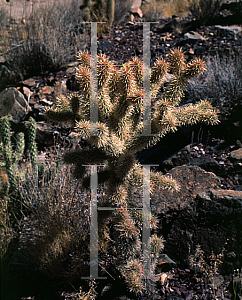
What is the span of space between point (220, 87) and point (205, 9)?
335 cm

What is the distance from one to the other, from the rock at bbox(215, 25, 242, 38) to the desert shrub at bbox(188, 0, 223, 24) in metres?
0.82

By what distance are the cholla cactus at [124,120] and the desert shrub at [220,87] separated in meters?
1.98

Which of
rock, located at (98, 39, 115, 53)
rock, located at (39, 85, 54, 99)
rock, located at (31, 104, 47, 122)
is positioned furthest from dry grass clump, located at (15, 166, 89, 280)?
rock, located at (98, 39, 115, 53)

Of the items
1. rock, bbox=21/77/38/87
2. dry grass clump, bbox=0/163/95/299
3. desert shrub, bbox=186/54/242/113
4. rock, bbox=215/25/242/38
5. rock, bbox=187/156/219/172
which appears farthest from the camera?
rock, bbox=215/25/242/38

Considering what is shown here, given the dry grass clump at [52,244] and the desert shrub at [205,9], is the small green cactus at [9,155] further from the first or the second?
the desert shrub at [205,9]

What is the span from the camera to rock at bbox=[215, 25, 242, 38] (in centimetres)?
594

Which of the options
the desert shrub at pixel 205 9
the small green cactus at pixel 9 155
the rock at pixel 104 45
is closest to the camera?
the small green cactus at pixel 9 155

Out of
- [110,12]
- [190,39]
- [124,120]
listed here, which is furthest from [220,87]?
[110,12]

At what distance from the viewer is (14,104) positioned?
5.29 m

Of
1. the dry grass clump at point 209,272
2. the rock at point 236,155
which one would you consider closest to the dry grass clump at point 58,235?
the dry grass clump at point 209,272

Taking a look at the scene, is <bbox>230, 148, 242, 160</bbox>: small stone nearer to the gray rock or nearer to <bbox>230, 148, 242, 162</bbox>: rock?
<bbox>230, 148, 242, 162</bbox>: rock

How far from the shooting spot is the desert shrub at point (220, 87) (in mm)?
4312

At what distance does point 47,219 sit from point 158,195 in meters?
1.16

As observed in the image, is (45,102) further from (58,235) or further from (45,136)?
(58,235)
